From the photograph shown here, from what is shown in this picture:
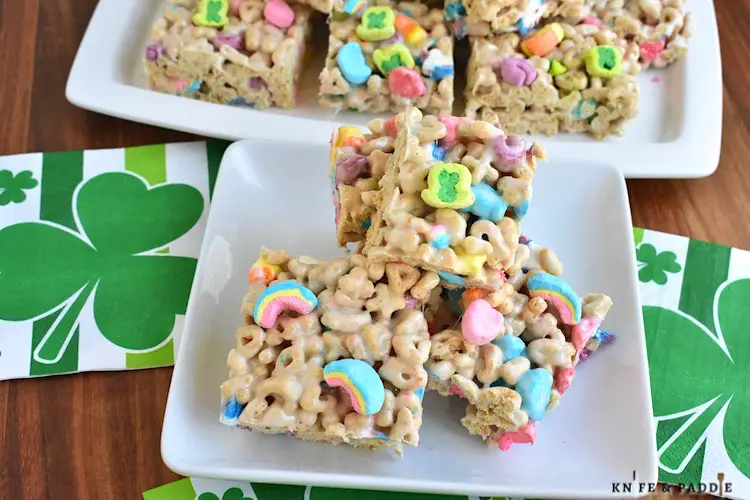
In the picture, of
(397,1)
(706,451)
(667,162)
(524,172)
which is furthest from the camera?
(397,1)

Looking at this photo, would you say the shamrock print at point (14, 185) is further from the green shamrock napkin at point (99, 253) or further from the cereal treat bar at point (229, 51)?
the cereal treat bar at point (229, 51)

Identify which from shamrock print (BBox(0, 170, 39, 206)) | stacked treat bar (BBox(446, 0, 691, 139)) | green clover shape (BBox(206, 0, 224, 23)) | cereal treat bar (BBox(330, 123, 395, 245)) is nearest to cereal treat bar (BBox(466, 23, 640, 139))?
stacked treat bar (BBox(446, 0, 691, 139))

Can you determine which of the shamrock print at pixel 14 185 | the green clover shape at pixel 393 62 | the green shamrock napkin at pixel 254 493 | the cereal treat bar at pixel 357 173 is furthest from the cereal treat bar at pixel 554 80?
the shamrock print at pixel 14 185

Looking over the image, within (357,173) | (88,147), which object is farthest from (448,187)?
(88,147)

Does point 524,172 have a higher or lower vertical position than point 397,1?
lower

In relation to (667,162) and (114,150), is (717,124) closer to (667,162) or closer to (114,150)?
→ (667,162)

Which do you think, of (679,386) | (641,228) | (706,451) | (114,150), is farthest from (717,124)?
(114,150)

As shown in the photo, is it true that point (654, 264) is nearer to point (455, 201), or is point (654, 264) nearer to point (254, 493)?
point (455, 201)
